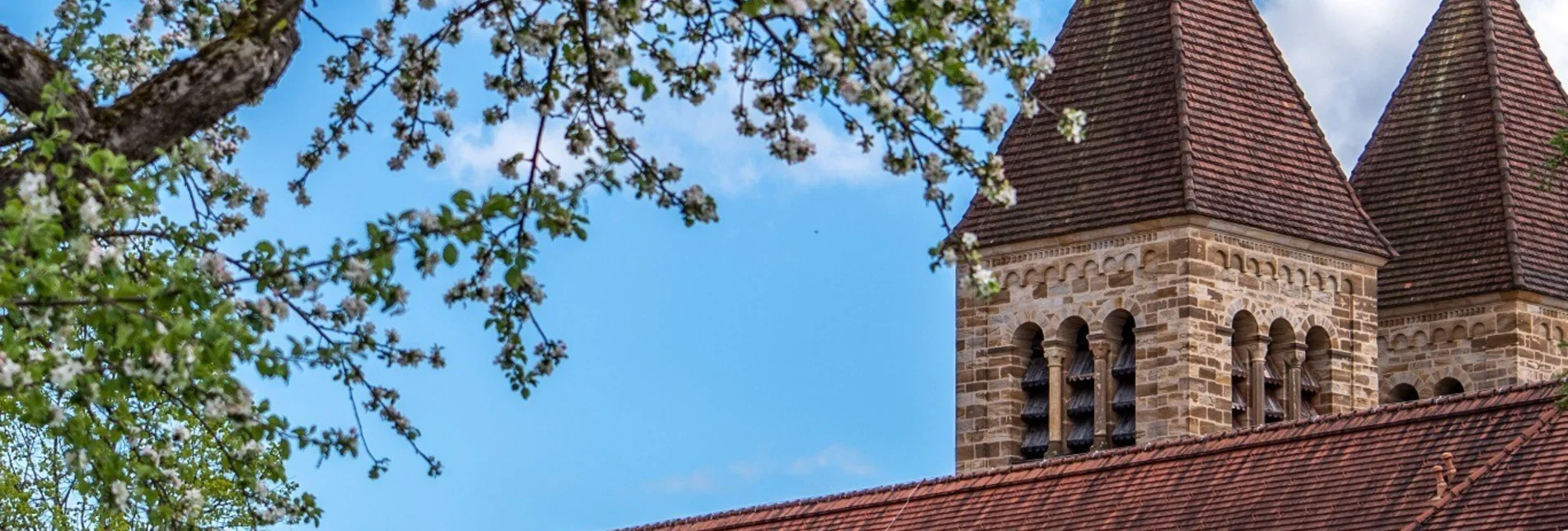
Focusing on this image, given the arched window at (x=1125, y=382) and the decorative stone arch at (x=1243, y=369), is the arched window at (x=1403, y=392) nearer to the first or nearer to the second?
the decorative stone arch at (x=1243, y=369)

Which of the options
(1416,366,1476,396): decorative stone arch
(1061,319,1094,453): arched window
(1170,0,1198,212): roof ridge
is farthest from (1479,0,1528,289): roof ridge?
(1061,319,1094,453): arched window

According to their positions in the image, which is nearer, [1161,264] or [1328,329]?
[1161,264]

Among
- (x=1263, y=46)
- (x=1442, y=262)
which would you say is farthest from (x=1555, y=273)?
(x=1263, y=46)

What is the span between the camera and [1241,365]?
116ft

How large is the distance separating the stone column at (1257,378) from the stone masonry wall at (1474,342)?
12.6 ft

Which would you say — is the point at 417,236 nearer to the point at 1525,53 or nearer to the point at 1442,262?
the point at 1442,262

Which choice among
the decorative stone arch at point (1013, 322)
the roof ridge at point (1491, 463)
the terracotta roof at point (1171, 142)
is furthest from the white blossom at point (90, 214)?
the decorative stone arch at point (1013, 322)

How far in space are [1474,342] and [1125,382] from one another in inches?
221

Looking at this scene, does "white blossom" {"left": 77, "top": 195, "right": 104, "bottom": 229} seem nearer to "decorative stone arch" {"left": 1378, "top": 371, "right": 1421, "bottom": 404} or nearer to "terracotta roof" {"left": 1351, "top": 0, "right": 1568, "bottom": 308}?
"terracotta roof" {"left": 1351, "top": 0, "right": 1568, "bottom": 308}

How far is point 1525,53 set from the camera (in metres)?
40.9

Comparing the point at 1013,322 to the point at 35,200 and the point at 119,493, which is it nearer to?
the point at 119,493

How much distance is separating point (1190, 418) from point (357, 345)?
2435 centimetres

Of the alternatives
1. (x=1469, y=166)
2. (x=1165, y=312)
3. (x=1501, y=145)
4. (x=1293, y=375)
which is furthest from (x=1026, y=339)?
(x=1501, y=145)

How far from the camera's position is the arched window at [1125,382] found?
3453cm
